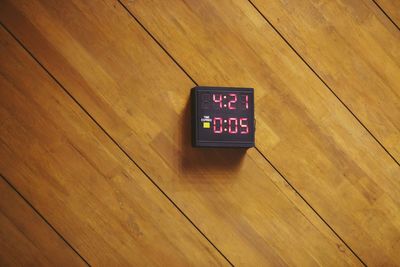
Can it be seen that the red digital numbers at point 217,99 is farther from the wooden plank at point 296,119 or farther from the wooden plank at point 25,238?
the wooden plank at point 25,238

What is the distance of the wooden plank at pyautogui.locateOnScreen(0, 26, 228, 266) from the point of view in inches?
52.9

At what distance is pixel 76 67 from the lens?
1.38 metres

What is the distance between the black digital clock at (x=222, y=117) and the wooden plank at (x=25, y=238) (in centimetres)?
44

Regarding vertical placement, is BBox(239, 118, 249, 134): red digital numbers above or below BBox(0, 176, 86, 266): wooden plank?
below

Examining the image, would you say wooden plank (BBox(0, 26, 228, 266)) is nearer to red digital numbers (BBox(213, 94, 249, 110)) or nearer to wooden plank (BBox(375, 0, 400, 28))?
red digital numbers (BBox(213, 94, 249, 110))

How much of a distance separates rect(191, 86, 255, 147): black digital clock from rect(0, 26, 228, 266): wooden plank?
0.20 metres

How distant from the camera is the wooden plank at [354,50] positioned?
4.97 feet

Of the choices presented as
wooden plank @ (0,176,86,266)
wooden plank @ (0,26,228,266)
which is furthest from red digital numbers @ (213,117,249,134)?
wooden plank @ (0,176,86,266)

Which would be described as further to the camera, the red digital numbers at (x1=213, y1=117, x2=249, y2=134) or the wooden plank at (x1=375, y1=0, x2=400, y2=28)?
the wooden plank at (x1=375, y1=0, x2=400, y2=28)

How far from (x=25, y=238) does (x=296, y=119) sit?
0.80 meters

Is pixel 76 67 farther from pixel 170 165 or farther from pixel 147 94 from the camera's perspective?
pixel 170 165

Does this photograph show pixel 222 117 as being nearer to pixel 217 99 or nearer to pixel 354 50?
pixel 217 99

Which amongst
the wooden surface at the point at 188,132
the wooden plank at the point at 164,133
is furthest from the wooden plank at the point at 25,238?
the wooden plank at the point at 164,133

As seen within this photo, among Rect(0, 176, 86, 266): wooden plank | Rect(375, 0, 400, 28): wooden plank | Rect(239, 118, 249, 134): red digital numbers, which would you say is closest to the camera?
Rect(0, 176, 86, 266): wooden plank
